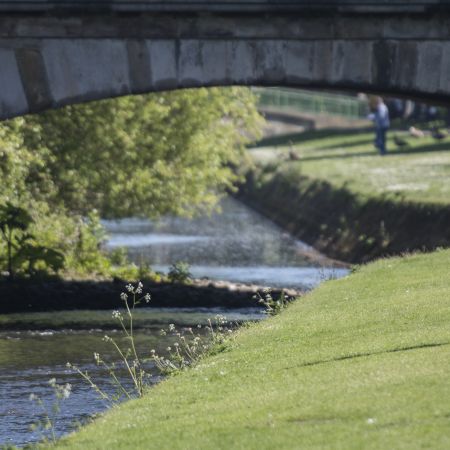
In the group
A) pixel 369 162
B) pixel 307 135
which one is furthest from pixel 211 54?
pixel 307 135

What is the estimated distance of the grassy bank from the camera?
38.1 meters

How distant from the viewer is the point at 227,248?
142 feet

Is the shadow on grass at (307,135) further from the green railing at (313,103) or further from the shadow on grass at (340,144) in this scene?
the green railing at (313,103)

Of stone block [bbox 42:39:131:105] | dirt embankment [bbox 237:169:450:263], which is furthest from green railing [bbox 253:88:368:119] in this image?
stone block [bbox 42:39:131:105]

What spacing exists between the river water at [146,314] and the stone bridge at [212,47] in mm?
3823

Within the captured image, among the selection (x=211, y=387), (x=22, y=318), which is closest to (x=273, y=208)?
(x=22, y=318)

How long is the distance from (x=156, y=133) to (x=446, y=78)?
1356cm

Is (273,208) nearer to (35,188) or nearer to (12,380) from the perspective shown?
(35,188)

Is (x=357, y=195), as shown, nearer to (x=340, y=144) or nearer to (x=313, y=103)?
(x=340, y=144)

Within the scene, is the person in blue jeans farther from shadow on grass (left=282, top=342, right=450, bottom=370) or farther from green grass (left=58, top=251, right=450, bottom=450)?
shadow on grass (left=282, top=342, right=450, bottom=370)

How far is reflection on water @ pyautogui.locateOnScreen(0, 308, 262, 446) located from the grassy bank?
535 cm

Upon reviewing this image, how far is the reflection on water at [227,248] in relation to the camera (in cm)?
3598

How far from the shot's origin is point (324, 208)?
47.3 meters

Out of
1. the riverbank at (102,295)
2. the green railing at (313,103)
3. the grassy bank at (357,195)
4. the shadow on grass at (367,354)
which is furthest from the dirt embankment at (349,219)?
the green railing at (313,103)
